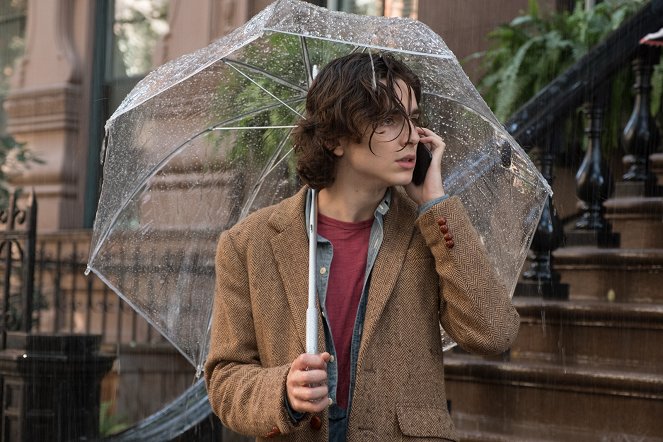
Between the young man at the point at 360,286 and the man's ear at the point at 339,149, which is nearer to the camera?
the young man at the point at 360,286

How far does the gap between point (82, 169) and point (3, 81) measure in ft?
9.00

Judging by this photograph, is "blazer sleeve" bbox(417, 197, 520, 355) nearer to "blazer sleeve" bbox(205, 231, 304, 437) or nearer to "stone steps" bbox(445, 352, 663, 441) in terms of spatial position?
"blazer sleeve" bbox(205, 231, 304, 437)

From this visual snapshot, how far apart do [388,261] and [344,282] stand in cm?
14

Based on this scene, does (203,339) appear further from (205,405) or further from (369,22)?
(205,405)

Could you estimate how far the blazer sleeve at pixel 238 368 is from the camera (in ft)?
9.66

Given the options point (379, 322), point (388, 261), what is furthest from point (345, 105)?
point (379, 322)

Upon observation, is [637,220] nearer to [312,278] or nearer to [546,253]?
[546,253]

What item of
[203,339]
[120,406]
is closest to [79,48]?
[120,406]

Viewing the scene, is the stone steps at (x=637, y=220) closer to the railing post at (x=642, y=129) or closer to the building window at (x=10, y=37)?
the railing post at (x=642, y=129)

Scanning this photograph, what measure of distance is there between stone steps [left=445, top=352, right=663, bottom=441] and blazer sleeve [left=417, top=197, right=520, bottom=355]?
2.53 meters

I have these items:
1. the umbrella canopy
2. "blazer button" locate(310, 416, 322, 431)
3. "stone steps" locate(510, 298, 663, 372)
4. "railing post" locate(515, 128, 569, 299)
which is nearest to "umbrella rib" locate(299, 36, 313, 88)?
the umbrella canopy

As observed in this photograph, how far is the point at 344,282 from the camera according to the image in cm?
314

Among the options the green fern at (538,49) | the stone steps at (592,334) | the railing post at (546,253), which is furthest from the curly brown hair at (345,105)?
the green fern at (538,49)

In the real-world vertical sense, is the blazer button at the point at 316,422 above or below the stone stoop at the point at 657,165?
below
